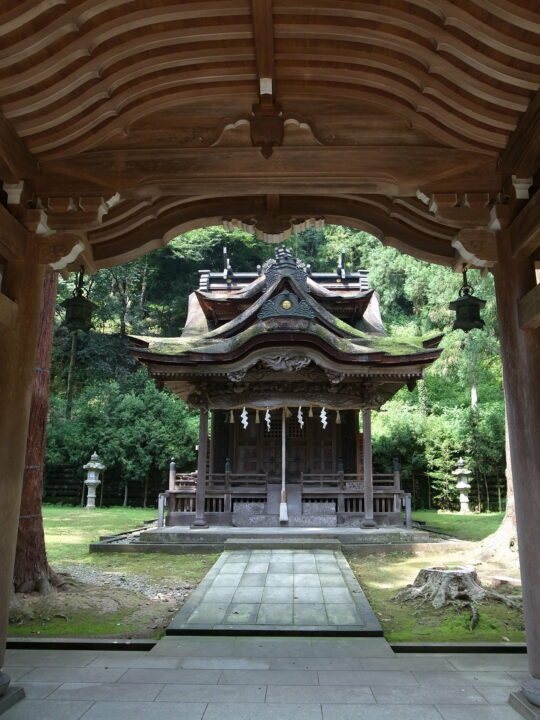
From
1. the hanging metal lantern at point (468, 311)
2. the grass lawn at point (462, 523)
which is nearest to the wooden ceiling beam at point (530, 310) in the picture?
the hanging metal lantern at point (468, 311)

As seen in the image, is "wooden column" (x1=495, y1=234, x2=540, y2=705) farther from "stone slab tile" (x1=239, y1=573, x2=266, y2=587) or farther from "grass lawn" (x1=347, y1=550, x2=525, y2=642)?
"stone slab tile" (x1=239, y1=573, x2=266, y2=587)

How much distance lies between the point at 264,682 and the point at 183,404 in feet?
74.3

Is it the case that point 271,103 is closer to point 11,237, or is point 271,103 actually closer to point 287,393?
point 11,237

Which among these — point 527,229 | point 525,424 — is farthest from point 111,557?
point 527,229

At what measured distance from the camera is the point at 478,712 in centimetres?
340

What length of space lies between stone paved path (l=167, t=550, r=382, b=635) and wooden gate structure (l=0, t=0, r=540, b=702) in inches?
99.3

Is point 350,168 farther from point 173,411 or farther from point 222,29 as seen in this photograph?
point 173,411

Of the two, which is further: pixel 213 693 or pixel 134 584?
pixel 134 584

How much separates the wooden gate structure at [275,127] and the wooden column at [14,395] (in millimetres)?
14

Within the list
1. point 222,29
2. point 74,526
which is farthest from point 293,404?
point 222,29

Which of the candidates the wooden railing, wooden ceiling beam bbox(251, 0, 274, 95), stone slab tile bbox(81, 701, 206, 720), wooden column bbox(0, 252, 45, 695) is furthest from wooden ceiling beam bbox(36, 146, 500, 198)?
the wooden railing

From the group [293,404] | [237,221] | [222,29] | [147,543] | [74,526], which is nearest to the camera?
[222,29]

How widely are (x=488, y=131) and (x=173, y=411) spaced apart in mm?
22748

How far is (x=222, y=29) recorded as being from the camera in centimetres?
328
